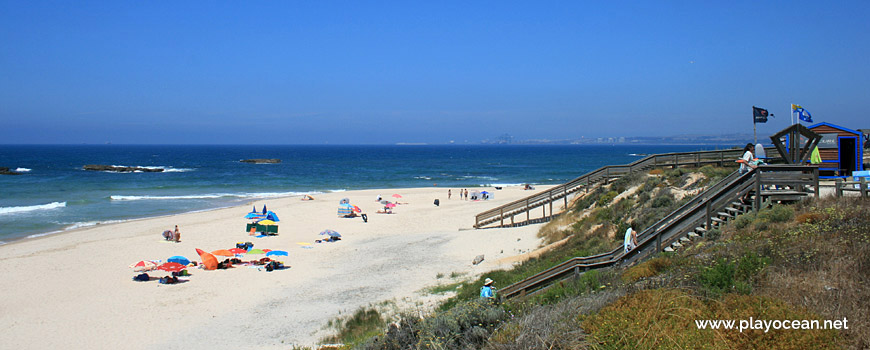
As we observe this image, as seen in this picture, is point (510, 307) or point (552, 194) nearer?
point (510, 307)

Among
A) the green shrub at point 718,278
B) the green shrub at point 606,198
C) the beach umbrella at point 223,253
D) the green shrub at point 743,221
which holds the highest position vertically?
the green shrub at point 743,221

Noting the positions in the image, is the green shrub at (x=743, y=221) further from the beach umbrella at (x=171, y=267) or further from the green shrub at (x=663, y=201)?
the beach umbrella at (x=171, y=267)

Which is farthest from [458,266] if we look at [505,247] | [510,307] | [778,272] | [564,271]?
[778,272]

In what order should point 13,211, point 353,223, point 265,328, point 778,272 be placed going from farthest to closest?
point 13,211
point 353,223
point 265,328
point 778,272

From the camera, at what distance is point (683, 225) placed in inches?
412

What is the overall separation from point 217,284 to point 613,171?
18966 millimetres

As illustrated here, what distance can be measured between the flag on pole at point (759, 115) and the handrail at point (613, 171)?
14.2ft

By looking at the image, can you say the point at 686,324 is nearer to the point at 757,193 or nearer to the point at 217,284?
the point at 757,193

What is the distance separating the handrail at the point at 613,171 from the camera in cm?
2239

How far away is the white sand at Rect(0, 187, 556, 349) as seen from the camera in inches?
497

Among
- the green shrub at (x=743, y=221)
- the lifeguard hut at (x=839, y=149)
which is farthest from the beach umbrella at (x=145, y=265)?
the lifeguard hut at (x=839, y=149)

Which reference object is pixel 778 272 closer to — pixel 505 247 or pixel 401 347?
pixel 401 347

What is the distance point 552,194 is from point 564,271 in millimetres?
17334

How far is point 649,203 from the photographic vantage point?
57.1 ft
